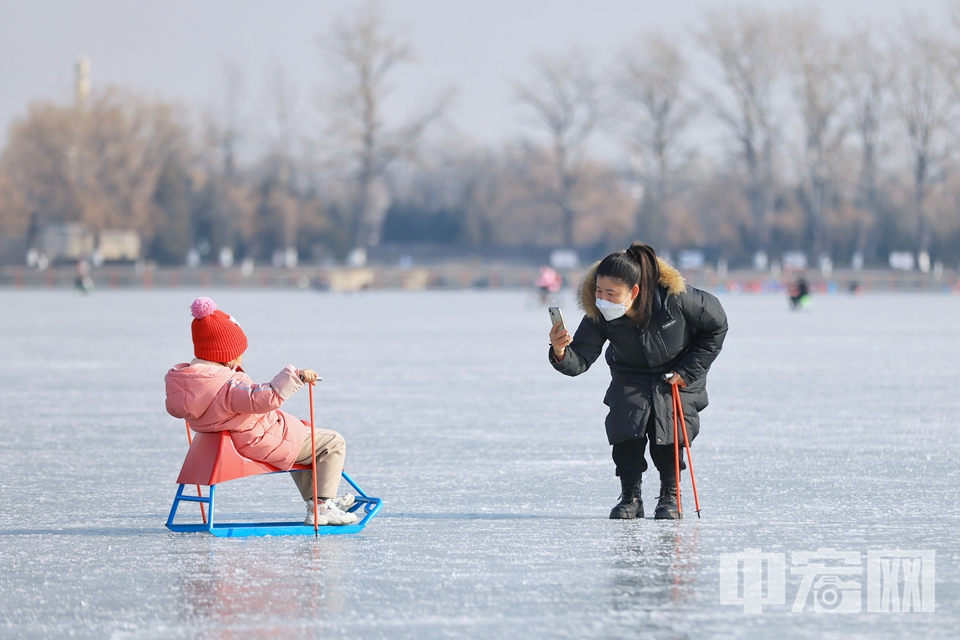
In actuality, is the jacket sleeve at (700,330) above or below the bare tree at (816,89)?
below

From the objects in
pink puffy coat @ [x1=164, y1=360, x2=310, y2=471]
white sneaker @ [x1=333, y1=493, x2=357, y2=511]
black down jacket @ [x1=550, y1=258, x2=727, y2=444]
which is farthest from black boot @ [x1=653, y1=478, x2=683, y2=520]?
pink puffy coat @ [x1=164, y1=360, x2=310, y2=471]

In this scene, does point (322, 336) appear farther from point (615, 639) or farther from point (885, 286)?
point (885, 286)

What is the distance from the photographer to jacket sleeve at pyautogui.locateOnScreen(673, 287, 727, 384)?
5926 mm

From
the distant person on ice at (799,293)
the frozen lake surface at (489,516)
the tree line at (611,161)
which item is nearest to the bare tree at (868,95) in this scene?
the tree line at (611,161)

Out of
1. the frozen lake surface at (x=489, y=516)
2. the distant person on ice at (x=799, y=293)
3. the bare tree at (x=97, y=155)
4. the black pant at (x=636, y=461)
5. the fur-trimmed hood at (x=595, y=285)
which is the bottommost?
the distant person on ice at (x=799, y=293)

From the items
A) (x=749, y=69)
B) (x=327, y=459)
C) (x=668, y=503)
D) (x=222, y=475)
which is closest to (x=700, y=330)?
(x=668, y=503)

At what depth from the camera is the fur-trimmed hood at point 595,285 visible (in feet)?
19.2

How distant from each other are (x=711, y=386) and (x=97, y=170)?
56.7 meters

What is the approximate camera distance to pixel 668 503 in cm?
611

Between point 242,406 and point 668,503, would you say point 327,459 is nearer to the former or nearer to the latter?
point 242,406

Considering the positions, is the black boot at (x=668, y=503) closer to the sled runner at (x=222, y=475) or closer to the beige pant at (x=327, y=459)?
the sled runner at (x=222, y=475)

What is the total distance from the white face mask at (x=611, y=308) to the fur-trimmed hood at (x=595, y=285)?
9 cm

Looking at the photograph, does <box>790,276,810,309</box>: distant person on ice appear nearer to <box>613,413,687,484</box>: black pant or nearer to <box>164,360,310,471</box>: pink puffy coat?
<box>613,413,687,484</box>: black pant

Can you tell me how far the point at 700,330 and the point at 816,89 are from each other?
5761 cm
